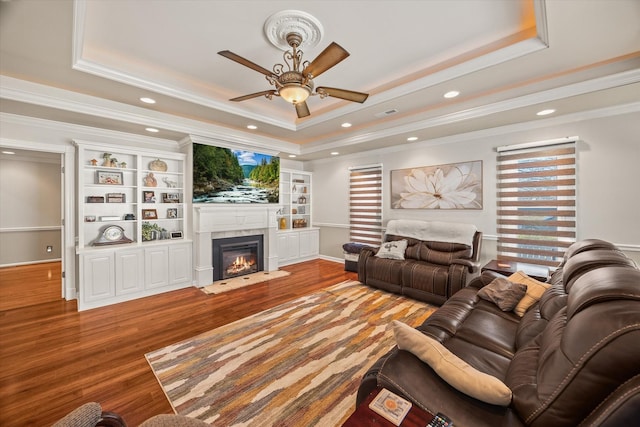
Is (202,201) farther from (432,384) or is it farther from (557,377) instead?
(557,377)

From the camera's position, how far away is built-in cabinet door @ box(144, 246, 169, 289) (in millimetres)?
3977

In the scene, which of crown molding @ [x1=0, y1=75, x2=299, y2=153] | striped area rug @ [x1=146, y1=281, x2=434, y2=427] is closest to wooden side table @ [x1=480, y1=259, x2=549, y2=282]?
striped area rug @ [x1=146, y1=281, x2=434, y2=427]

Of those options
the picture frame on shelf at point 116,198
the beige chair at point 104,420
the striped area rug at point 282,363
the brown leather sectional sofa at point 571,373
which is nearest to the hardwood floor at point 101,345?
the striped area rug at point 282,363

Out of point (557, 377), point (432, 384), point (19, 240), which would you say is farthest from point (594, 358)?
point (19, 240)

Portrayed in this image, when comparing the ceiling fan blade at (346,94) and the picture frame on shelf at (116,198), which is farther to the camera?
the picture frame on shelf at (116,198)

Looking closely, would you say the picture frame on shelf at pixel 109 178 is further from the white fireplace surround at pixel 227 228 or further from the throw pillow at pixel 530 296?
the throw pillow at pixel 530 296

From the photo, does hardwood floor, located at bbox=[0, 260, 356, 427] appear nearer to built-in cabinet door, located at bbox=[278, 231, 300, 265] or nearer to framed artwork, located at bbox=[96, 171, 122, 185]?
built-in cabinet door, located at bbox=[278, 231, 300, 265]

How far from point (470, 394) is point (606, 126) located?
13.4 ft

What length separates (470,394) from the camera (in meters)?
1.02

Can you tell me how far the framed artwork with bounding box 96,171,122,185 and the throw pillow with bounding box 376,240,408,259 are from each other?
4.40 m

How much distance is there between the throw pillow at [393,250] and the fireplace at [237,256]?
2.46 m

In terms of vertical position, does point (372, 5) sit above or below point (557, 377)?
above

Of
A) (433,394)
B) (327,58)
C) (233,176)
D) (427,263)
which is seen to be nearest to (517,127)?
(427,263)

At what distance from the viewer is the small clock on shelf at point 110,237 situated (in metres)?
3.92
